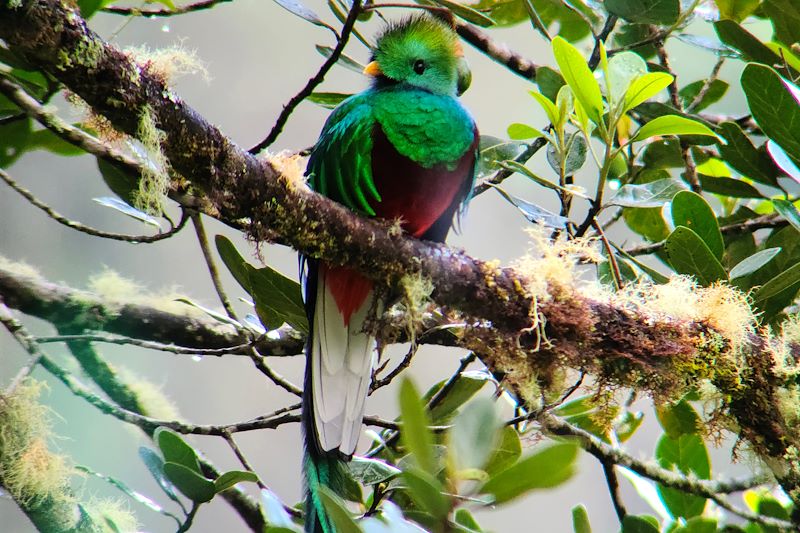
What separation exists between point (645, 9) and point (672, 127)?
1.44ft

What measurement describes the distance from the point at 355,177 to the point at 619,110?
1.99ft

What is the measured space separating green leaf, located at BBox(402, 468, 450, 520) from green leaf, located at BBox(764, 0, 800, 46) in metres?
1.59

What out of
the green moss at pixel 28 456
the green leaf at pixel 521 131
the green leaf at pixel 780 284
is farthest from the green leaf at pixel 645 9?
the green moss at pixel 28 456

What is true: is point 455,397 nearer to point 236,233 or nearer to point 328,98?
point 328,98

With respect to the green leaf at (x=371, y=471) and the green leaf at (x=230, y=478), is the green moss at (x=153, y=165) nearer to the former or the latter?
the green leaf at (x=230, y=478)

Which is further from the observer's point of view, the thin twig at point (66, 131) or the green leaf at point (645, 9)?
the green leaf at point (645, 9)

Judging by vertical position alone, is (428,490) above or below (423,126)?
below

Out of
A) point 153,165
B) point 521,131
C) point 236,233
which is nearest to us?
point 153,165

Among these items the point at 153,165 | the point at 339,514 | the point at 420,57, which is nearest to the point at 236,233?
the point at 420,57

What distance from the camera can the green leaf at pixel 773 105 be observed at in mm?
1584

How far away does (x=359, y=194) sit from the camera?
1810 millimetres

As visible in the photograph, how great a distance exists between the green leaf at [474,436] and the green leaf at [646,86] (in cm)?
87

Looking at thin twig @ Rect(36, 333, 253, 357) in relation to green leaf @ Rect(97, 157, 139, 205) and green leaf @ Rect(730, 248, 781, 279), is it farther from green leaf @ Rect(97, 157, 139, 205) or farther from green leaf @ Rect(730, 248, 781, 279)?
green leaf @ Rect(730, 248, 781, 279)

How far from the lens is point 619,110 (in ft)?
5.43
